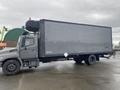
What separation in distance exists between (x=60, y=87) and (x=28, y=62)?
15.4 feet

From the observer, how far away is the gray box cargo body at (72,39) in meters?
12.5

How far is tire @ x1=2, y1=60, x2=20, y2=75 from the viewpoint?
1123 cm

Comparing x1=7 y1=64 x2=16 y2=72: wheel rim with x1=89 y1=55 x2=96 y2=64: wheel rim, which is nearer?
x1=7 y1=64 x2=16 y2=72: wheel rim

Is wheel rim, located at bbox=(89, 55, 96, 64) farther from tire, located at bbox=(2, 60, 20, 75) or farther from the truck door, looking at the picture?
tire, located at bbox=(2, 60, 20, 75)

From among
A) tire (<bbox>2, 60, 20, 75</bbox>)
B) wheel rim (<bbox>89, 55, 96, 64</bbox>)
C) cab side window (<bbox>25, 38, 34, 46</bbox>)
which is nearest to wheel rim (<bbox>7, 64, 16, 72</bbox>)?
tire (<bbox>2, 60, 20, 75</bbox>)

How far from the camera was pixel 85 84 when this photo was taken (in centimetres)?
845

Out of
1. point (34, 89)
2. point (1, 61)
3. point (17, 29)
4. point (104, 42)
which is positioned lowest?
point (34, 89)

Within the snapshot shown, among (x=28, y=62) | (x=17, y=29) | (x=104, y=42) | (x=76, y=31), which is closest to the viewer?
(x=28, y=62)

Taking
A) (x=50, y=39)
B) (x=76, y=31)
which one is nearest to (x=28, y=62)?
(x=50, y=39)

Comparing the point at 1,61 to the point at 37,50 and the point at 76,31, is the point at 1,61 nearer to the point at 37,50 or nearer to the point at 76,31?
the point at 37,50

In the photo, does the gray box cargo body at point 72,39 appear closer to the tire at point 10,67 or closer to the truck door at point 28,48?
the truck door at point 28,48

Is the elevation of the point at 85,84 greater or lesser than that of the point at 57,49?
lesser

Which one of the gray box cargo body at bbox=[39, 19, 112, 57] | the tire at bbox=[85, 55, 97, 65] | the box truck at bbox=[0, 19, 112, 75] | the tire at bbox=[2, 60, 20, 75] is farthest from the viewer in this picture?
the tire at bbox=[85, 55, 97, 65]

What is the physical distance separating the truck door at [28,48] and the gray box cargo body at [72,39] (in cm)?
36
